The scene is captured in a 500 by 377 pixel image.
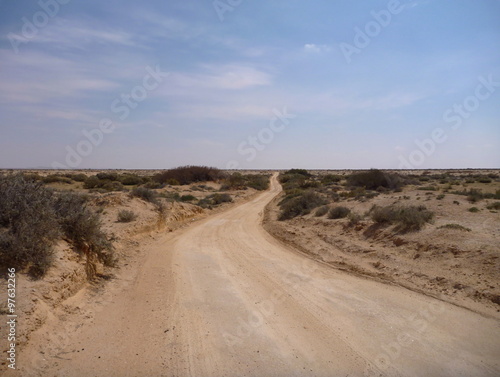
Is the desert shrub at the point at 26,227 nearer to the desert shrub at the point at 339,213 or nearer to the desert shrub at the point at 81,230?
the desert shrub at the point at 81,230

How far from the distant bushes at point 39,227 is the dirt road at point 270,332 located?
1376mm

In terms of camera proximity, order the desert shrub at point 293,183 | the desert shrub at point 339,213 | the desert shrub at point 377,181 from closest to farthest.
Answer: the desert shrub at point 339,213, the desert shrub at point 377,181, the desert shrub at point 293,183

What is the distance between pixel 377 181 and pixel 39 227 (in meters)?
32.0

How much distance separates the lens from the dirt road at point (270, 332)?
197 inches

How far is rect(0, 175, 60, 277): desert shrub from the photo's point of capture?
6.52 meters

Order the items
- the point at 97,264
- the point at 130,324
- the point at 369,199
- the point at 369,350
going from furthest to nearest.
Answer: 1. the point at 369,199
2. the point at 97,264
3. the point at 130,324
4. the point at 369,350

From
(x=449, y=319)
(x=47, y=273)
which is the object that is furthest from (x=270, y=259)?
(x=47, y=273)

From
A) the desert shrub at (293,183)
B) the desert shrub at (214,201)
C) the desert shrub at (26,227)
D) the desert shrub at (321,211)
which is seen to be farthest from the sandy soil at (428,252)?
the desert shrub at (293,183)

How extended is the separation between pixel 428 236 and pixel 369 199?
1122cm

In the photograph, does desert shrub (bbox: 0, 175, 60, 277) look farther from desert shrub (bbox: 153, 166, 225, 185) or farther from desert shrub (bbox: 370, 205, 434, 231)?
desert shrub (bbox: 153, 166, 225, 185)

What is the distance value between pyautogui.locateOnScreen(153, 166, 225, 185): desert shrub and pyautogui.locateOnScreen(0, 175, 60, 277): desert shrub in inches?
1684

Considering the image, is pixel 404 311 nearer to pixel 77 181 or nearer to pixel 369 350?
pixel 369 350

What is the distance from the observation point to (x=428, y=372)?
4.93m

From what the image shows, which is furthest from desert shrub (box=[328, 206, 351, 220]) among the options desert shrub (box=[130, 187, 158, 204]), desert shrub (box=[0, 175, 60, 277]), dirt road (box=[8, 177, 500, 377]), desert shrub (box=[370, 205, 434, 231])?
desert shrub (box=[0, 175, 60, 277])
